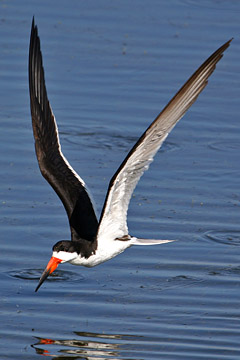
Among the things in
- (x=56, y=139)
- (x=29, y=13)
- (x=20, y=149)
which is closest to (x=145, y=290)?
(x=56, y=139)

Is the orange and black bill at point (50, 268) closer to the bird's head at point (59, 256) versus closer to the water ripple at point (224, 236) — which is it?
A: the bird's head at point (59, 256)

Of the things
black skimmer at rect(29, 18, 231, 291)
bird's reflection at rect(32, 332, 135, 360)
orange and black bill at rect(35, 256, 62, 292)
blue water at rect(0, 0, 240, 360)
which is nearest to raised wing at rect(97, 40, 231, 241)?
black skimmer at rect(29, 18, 231, 291)

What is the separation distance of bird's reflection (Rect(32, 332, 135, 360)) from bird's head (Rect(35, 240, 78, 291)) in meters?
0.67

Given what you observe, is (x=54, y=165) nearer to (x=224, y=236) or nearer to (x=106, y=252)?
(x=106, y=252)

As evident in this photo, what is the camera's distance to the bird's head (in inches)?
297

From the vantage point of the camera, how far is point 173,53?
44.2 feet

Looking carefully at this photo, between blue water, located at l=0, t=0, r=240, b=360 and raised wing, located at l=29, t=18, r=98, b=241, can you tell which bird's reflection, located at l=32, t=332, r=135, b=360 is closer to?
blue water, located at l=0, t=0, r=240, b=360

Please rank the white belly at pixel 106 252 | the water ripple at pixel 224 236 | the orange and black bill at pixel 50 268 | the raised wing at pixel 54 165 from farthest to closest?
1. the water ripple at pixel 224 236
2. the raised wing at pixel 54 165
3. the white belly at pixel 106 252
4. the orange and black bill at pixel 50 268

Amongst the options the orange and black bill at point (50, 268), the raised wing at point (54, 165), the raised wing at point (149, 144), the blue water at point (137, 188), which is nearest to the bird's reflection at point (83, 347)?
the blue water at point (137, 188)

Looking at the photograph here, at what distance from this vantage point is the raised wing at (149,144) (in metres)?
6.68

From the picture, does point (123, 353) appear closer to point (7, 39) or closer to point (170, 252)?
point (170, 252)

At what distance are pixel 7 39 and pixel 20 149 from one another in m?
3.86

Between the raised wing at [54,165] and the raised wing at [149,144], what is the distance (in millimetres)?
476

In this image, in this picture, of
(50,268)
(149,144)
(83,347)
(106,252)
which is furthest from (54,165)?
(83,347)
